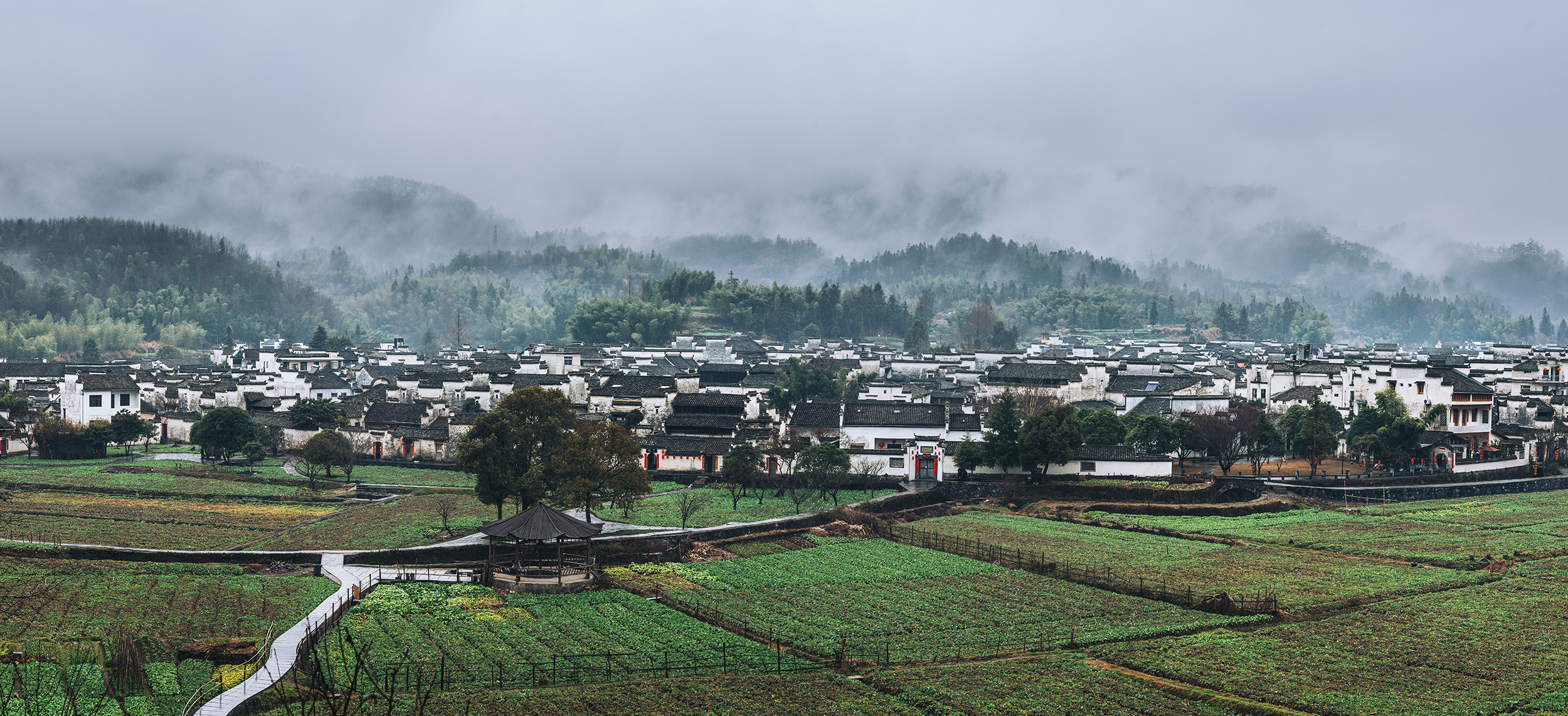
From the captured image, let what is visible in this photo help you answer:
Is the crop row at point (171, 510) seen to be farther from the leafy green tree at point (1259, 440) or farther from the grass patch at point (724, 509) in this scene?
the leafy green tree at point (1259, 440)

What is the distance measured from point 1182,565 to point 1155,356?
8031 cm

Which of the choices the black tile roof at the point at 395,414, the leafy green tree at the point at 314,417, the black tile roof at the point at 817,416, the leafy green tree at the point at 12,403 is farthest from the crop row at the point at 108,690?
the leafy green tree at the point at 12,403

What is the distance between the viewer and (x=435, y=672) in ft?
68.7

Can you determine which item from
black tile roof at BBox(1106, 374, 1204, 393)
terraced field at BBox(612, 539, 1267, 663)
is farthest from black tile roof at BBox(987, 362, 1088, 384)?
terraced field at BBox(612, 539, 1267, 663)

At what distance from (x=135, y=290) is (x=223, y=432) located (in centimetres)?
12013

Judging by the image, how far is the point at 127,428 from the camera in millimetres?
56156

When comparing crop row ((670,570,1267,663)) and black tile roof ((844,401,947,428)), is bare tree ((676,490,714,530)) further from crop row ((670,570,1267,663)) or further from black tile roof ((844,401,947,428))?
black tile roof ((844,401,947,428))

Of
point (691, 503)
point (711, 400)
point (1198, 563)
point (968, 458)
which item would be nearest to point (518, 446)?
point (691, 503)

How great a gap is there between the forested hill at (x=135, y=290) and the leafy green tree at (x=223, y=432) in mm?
80120

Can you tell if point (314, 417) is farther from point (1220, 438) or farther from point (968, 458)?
point (1220, 438)

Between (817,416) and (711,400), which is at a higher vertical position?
(711,400)

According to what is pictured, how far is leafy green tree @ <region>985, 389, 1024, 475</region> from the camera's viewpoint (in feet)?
159

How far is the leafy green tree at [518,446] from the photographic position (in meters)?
36.8

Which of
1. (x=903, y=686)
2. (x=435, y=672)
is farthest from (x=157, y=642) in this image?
(x=903, y=686)
